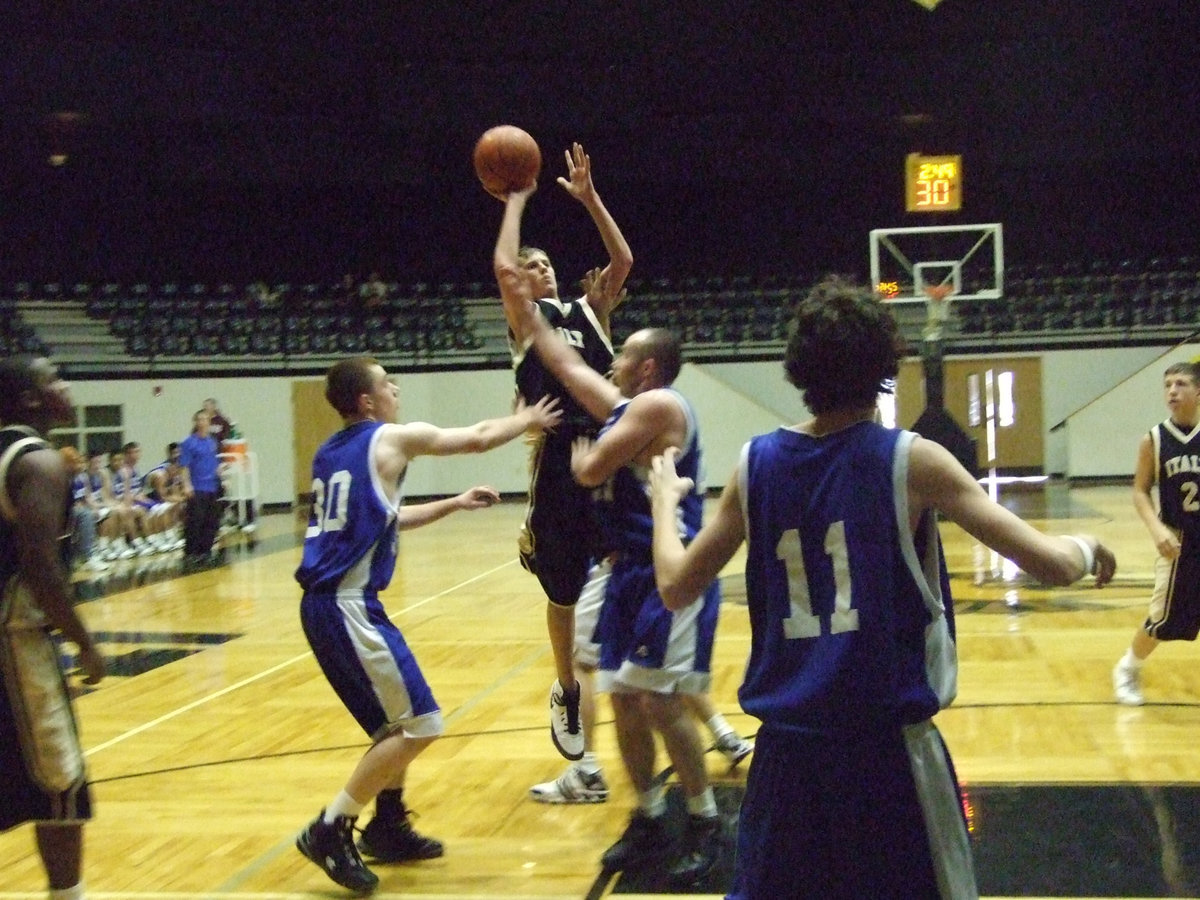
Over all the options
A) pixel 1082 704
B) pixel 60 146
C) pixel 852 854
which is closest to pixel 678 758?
pixel 852 854

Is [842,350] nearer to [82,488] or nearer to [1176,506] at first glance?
[1176,506]

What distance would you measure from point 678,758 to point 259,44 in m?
18.9

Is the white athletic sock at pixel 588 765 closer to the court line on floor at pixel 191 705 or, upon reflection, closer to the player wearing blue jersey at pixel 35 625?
the player wearing blue jersey at pixel 35 625

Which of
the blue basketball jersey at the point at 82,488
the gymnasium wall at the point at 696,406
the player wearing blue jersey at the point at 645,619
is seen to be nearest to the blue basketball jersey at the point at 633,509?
the player wearing blue jersey at the point at 645,619

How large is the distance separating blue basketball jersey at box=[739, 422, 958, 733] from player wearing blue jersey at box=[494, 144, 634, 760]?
7.11 ft

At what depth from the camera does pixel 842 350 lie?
2.08 m

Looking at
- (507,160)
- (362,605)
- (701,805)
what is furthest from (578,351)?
(701,805)

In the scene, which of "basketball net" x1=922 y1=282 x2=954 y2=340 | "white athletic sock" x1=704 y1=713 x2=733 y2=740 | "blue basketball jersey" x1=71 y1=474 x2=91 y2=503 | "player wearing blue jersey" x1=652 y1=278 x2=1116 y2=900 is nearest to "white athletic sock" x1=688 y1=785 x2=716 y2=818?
"white athletic sock" x1=704 y1=713 x2=733 y2=740

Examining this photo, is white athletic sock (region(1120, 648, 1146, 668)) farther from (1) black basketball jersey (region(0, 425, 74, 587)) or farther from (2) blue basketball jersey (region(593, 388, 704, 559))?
(1) black basketball jersey (region(0, 425, 74, 587))

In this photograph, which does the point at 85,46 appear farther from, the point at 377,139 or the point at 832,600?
the point at 832,600

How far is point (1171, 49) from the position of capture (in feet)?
67.2

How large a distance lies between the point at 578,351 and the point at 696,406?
51.9ft

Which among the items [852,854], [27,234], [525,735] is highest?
[27,234]

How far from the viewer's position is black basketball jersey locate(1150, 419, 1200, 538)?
540 cm
